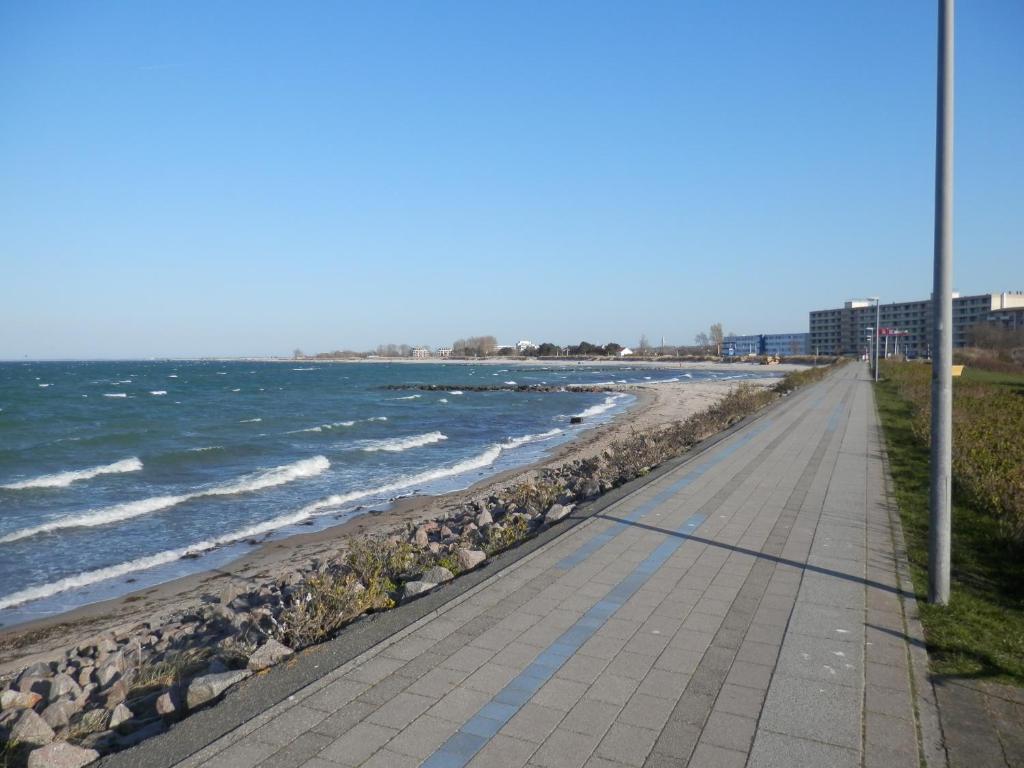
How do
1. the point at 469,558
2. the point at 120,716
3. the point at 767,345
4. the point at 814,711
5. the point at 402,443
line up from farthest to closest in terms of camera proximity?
the point at 767,345, the point at 402,443, the point at 469,558, the point at 120,716, the point at 814,711

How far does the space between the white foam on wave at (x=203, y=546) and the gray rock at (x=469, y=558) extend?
6.30m

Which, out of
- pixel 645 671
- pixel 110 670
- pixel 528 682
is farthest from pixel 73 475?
pixel 645 671

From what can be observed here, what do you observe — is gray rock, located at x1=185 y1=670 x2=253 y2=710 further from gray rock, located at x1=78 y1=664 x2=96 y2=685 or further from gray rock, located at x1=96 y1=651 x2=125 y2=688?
gray rock, located at x1=78 y1=664 x2=96 y2=685

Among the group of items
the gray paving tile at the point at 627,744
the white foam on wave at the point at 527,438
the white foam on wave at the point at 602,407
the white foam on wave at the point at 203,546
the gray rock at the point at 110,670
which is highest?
the gray paving tile at the point at 627,744

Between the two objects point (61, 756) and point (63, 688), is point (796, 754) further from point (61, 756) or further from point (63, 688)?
point (63, 688)

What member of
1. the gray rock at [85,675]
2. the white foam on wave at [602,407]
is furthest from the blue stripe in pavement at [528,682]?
the white foam on wave at [602,407]

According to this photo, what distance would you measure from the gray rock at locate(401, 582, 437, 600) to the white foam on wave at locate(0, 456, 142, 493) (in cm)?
1518

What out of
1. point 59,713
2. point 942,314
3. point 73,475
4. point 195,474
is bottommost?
point 195,474

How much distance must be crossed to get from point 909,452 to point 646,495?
6614 millimetres

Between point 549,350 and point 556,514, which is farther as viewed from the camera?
point 549,350

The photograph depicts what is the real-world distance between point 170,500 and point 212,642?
10.5m

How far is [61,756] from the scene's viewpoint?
3.45 metres

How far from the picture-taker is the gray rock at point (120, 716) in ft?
13.4

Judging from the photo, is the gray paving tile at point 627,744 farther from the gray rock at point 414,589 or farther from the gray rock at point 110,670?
the gray rock at point 110,670
